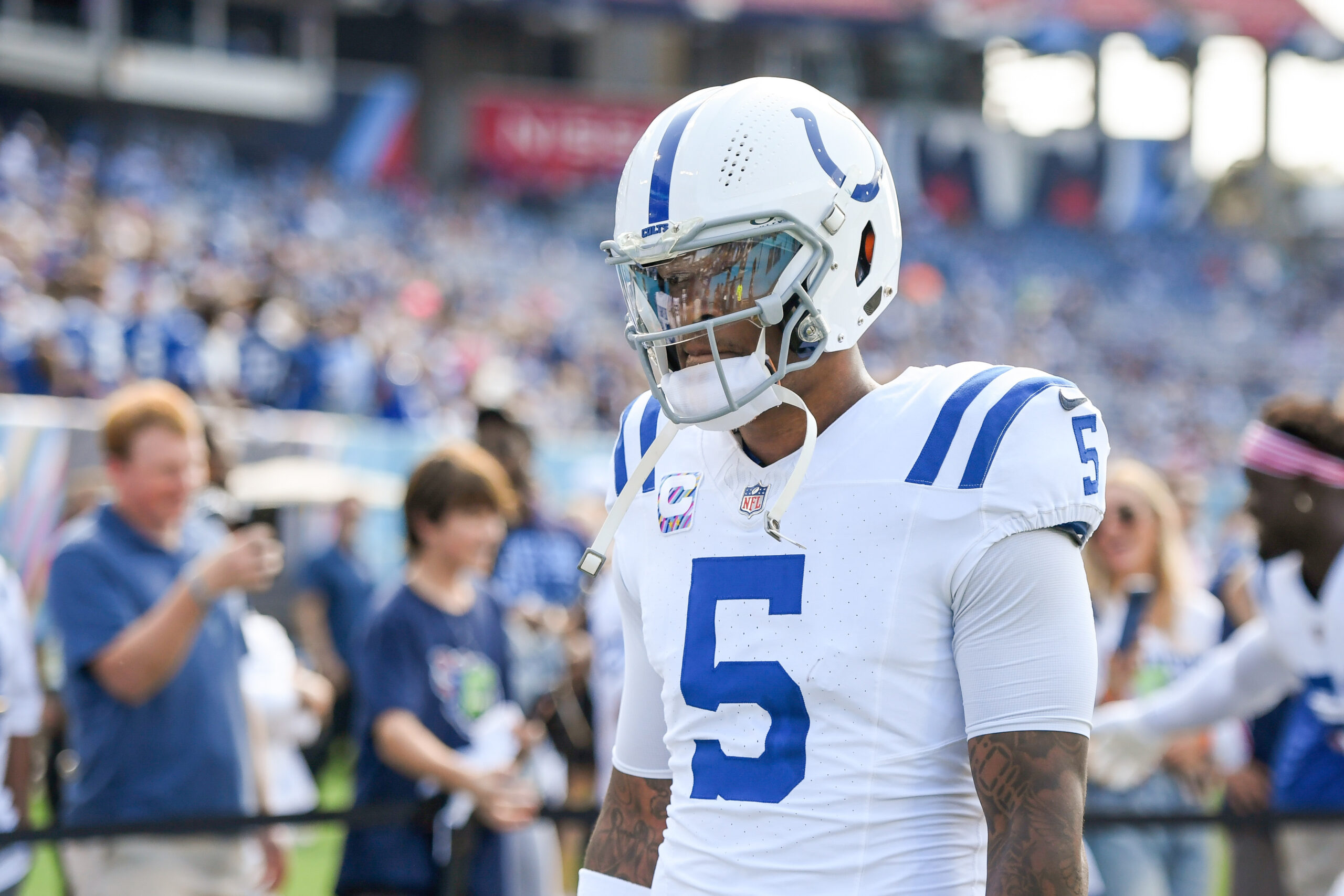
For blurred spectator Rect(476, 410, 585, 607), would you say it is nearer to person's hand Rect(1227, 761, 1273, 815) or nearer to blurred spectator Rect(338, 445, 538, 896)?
blurred spectator Rect(338, 445, 538, 896)

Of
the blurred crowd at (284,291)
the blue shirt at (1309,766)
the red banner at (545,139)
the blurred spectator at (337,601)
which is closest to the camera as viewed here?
the blue shirt at (1309,766)

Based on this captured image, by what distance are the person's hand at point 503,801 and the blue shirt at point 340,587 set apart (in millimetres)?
3696

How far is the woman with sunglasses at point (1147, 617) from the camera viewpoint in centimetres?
431

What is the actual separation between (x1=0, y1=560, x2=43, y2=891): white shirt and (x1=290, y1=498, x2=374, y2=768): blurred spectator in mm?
3475

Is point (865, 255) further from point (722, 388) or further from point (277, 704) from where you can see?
point (277, 704)

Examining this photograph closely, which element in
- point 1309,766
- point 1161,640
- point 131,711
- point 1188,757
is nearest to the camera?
point 131,711

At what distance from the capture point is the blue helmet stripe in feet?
5.24

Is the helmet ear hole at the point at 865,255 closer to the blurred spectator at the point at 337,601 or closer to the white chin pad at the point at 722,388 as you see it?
the white chin pad at the point at 722,388

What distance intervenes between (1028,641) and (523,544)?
3.98 metres

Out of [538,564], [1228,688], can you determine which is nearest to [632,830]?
[1228,688]

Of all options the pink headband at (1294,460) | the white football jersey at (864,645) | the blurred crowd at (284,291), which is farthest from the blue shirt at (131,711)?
the blurred crowd at (284,291)

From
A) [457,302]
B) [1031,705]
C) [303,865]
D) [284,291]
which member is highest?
[457,302]

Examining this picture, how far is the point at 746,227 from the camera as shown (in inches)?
61.4

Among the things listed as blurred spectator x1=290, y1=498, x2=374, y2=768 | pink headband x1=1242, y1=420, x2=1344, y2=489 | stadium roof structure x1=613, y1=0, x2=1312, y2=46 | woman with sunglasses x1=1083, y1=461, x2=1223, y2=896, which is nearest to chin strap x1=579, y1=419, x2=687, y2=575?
pink headband x1=1242, y1=420, x2=1344, y2=489
